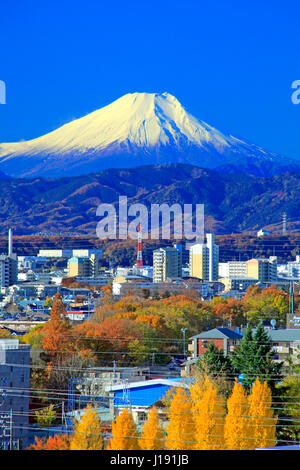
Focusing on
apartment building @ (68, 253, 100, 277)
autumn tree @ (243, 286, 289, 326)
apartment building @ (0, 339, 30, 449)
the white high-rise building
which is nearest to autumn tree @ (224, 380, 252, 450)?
apartment building @ (0, 339, 30, 449)

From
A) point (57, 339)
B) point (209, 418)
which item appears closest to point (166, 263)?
point (57, 339)

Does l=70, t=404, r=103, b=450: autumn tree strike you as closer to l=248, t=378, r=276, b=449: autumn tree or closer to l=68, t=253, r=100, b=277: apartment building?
l=248, t=378, r=276, b=449: autumn tree

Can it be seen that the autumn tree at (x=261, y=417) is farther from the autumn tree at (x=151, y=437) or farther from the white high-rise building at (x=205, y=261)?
the white high-rise building at (x=205, y=261)

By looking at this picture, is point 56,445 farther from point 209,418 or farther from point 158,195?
point 158,195

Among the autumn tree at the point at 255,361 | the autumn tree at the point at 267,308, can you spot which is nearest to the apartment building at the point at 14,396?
the autumn tree at the point at 255,361

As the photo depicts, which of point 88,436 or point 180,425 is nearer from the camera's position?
point 88,436
